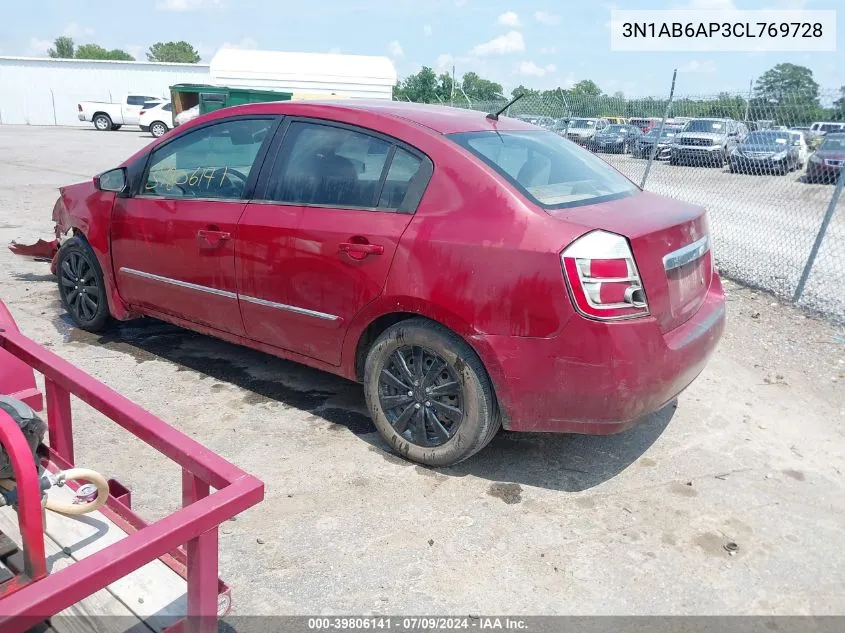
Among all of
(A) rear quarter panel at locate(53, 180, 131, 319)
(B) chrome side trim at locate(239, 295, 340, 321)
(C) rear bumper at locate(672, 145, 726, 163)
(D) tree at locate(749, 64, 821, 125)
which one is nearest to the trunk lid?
(B) chrome side trim at locate(239, 295, 340, 321)

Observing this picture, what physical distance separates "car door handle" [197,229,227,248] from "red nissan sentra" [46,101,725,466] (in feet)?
0.04

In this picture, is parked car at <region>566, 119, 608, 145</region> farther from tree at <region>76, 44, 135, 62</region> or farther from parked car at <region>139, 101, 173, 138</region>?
tree at <region>76, 44, 135, 62</region>

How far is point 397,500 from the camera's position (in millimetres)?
3184

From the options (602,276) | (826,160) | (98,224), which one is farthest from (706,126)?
(98,224)

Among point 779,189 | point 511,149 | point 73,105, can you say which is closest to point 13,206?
point 511,149

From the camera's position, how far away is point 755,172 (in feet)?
26.2

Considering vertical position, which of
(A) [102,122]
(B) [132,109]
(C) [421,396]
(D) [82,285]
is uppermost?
(B) [132,109]

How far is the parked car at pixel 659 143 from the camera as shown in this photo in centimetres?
987

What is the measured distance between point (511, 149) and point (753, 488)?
81.4 inches

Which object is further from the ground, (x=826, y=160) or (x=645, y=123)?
(x=645, y=123)

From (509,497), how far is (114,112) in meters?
35.8

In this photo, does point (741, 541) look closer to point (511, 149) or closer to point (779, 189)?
point (511, 149)

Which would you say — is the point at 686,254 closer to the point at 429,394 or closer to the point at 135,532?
the point at 429,394

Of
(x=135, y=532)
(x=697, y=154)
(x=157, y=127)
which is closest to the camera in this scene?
(x=135, y=532)
